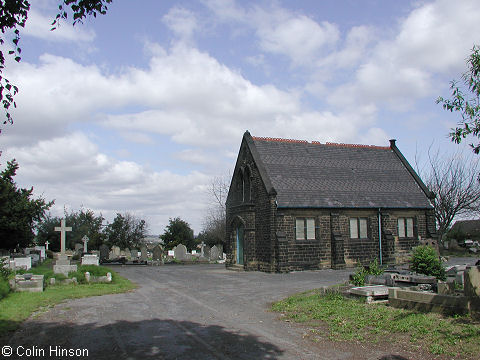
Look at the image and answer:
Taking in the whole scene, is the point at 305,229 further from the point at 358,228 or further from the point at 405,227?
the point at 405,227

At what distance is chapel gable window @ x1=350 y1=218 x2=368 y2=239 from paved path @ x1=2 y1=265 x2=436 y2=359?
13638mm

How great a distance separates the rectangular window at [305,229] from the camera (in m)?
25.8

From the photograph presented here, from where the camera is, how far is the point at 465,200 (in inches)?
1511

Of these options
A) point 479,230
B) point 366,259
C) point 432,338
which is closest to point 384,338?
point 432,338

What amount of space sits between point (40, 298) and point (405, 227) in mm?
23580

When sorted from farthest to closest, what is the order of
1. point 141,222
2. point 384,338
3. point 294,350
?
point 141,222, point 384,338, point 294,350

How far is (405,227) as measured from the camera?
29.0 m

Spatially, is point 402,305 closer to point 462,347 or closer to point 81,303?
point 462,347

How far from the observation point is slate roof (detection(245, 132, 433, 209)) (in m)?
26.5

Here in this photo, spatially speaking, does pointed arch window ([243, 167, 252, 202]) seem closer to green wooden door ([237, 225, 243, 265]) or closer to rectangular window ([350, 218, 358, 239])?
green wooden door ([237, 225, 243, 265])

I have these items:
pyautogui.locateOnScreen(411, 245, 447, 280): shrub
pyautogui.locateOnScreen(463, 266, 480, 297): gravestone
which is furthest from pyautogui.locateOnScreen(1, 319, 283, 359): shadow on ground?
Result: pyautogui.locateOnScreen(411, 245, 447, 280): shrub

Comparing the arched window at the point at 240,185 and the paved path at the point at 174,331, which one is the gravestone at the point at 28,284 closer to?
the paved path at the point at 174,331

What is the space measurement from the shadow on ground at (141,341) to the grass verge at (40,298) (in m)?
0.56

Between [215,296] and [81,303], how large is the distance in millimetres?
4523
